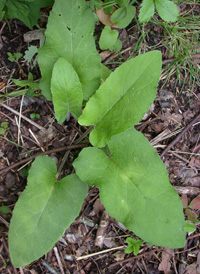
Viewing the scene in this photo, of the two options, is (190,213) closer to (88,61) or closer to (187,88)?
(187,88)

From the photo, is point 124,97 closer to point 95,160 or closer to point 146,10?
point 95,160

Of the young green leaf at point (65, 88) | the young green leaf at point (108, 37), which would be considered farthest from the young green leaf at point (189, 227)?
the young green leaf at point (108, 37)

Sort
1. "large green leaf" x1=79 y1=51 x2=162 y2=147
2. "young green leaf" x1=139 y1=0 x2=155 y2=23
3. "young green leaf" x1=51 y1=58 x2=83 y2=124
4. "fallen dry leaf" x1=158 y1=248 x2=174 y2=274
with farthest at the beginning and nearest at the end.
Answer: "fallen dry leaf" x1=158 y1=248 x2=174 y2=274 < "young green leaf" x1=139 y1=0 x2=155 y2=23 < "young green leaf" x1=51 y1=58 x2=83 y2=124 < "large green leaf" x1=79 y1=51 x2=162 y2=147

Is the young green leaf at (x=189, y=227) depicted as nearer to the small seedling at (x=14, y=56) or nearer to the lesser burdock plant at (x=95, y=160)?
the lesser burdock plant at (x=95, y=160)

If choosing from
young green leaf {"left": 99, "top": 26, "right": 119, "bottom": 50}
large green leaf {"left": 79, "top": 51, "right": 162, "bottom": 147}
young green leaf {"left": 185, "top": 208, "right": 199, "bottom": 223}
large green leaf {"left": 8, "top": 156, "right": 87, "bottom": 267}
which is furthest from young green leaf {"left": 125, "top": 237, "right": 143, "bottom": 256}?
young green leaf {"left": 99, "top": 26, "right": 119, "bottom": 50}

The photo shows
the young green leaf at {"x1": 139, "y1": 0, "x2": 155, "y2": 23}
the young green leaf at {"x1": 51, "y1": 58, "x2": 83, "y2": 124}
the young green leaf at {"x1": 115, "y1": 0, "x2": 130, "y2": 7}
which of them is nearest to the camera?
the young green leaf at {"x1": 51, "y1": 58, "x2": 83, "y2": 124}

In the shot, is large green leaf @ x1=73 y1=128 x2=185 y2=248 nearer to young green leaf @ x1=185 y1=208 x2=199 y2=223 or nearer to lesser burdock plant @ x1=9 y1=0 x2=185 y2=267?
lesser burdock plant @ x1=9 y1=0 x2=185 y2=267
